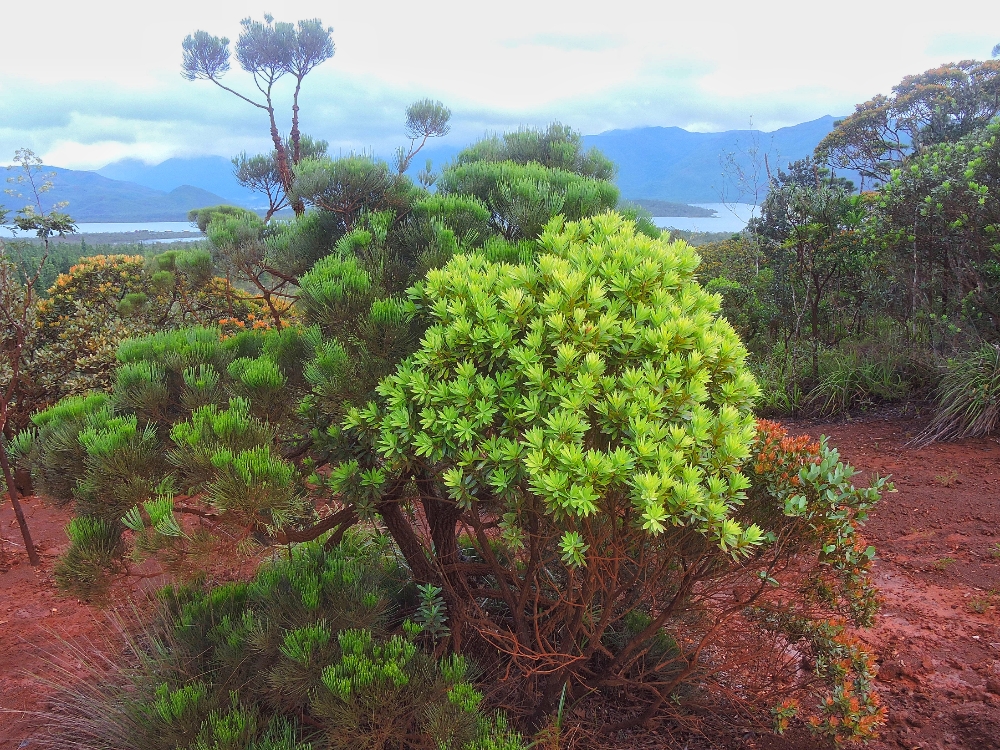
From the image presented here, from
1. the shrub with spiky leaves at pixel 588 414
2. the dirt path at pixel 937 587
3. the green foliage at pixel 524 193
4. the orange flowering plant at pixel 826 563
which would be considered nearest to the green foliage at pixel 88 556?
the shrub with spiky leaves at pixel 588 414

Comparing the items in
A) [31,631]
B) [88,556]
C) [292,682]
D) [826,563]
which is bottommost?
[31,631]

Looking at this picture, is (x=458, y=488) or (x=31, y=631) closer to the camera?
(x=458, y=488)

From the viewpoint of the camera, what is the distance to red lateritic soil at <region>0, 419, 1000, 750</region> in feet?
10.7

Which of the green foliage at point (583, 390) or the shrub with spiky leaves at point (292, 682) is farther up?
the green foliage at point (583, 390)

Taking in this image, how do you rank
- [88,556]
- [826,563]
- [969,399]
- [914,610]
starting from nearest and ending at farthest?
[88,556] → [826,563] → [914,610] → [969,399]

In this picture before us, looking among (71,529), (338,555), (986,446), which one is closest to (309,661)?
(338,555)

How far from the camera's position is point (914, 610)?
424 centimetres

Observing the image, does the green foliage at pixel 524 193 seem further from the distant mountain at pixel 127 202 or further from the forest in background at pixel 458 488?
the distant mountain at pixel 127 202

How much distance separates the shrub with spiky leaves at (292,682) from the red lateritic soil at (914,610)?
0.63 metres

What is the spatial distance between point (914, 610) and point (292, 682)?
3.96 meters

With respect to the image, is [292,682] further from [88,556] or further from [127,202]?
[127,202]

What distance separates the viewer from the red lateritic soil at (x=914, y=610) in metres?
3.25

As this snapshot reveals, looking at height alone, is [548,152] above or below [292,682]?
above

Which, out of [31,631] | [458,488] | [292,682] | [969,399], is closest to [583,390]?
[458,488]
